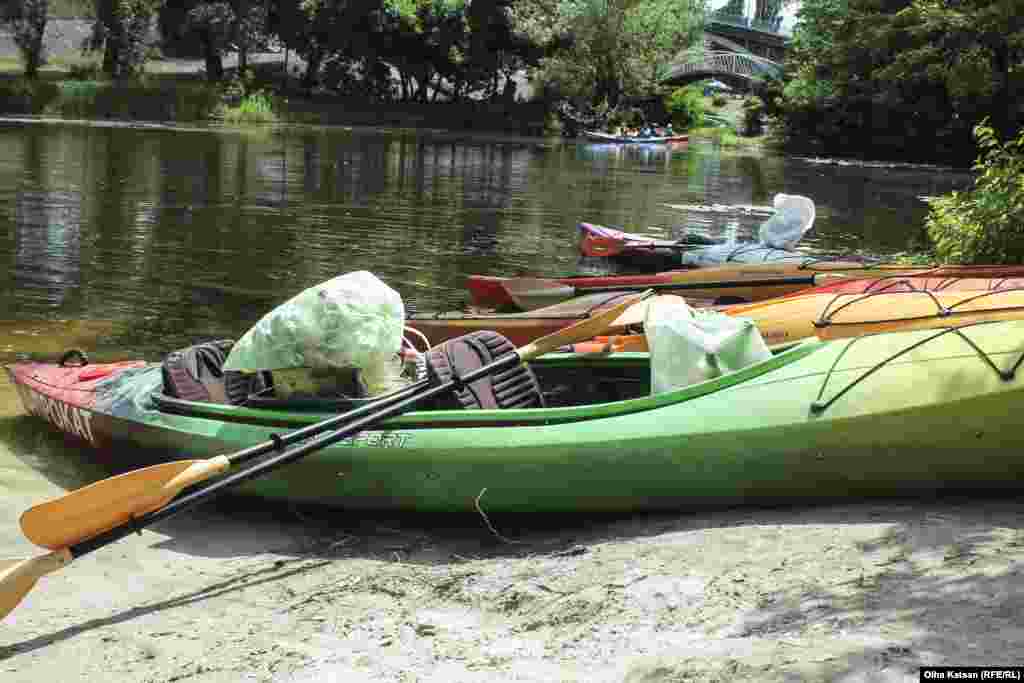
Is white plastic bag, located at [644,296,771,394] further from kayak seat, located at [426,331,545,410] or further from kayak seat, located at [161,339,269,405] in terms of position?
kayak seat, located at [161,339,269,405]

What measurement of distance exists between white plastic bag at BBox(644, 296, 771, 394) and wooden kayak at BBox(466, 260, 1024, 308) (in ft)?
11.5

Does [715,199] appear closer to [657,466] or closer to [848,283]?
[848,283]

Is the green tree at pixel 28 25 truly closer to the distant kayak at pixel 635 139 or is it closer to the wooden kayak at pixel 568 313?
the distant kayak at pixel 635 139

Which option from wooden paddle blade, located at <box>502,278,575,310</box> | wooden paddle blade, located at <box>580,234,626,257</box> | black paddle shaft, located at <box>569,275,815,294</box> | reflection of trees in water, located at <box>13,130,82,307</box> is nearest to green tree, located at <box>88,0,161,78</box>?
reflection of trees in water, located at <box>13,130,82,307</box>

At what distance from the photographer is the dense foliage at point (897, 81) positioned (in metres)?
37.7

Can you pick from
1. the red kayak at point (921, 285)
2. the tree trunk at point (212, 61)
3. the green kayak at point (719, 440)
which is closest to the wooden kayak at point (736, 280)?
the red kayak at point (921, 285)

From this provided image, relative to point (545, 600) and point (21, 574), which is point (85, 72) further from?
point (545, 600)

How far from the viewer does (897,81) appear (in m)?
41.0

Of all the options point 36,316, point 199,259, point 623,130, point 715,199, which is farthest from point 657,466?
point 623,130

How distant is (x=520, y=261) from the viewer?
1407 centimetres

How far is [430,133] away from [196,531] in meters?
41.8

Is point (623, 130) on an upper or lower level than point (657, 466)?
upper

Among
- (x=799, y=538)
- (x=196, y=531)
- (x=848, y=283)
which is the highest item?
(x=848, y=283)

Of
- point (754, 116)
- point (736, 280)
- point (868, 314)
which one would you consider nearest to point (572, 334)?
point (868, 314)
